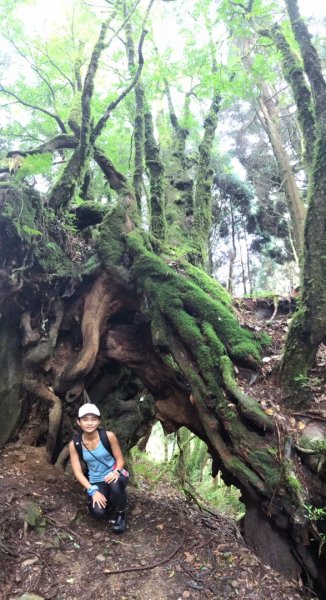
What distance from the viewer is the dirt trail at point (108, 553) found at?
3.95 metres

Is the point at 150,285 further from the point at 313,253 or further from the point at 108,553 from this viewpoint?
the point at 108,553

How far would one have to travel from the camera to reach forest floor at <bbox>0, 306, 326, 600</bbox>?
3949mm

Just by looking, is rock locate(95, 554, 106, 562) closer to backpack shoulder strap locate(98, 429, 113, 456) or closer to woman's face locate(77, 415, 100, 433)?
backpack shoulder strap locate(98, 429, 113, 456)

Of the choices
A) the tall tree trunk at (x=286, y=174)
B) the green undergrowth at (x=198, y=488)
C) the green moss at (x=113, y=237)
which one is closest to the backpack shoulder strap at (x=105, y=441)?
the green moss at (x=113, y=237)

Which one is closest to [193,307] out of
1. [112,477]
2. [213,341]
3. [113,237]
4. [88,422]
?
[213,341]

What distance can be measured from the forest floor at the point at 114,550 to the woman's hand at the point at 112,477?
27.4 inches

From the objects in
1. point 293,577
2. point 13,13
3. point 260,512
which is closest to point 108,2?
point 13,13

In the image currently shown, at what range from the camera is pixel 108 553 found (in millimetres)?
4680

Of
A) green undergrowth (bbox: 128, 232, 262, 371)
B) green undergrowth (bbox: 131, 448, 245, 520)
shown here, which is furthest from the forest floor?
green undergrowth (bbox: 131, 448, 245, 520)

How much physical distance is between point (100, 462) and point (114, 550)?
102 cm

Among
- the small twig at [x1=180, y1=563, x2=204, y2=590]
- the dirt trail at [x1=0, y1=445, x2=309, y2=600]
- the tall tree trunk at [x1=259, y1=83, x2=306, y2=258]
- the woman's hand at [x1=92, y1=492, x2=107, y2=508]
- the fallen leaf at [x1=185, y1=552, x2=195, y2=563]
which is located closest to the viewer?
the dirt trail at [x1=0, y1=445, x2=309, y2=600]

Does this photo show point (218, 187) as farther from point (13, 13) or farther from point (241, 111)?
point (13, 13)

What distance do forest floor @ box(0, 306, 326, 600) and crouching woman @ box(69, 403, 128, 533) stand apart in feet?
1.23

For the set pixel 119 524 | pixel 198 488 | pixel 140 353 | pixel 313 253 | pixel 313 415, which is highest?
pixel 313 253
